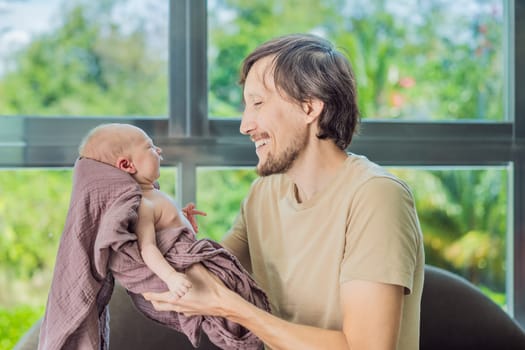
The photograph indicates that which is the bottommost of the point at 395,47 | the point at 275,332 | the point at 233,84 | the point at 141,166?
the point at 275,332

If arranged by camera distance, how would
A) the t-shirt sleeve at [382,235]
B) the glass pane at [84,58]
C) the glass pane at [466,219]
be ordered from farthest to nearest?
the glass pane at [466,219] < the glass pane at [84,58] < the t-shirt sleeve at [382,235]

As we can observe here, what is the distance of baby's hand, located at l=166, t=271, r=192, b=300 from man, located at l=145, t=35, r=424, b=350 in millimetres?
78

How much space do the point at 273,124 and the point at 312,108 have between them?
11 centimetres

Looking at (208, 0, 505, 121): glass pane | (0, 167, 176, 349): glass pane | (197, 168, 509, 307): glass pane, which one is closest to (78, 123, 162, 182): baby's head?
(0, 167, 176, 349): glass pane

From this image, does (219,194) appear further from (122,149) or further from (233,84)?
(122,149)

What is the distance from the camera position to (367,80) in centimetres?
288

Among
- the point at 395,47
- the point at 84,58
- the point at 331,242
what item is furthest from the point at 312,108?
the point at 395,47

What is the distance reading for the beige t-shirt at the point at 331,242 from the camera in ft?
5.76

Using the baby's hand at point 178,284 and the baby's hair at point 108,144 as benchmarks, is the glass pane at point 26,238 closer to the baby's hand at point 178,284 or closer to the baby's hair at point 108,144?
the baby's hair at point 108,144

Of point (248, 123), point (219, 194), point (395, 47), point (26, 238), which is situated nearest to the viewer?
point (248, 123)

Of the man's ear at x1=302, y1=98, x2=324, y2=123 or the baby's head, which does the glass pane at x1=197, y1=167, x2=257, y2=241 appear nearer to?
the man's ear at x1=302, y1=98, x2=324, y2=123

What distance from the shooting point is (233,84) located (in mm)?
2738

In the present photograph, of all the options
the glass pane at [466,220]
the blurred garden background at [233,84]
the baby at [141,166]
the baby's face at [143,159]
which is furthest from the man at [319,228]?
the glass pane at [466,220]

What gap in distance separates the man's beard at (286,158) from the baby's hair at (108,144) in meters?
0.38
